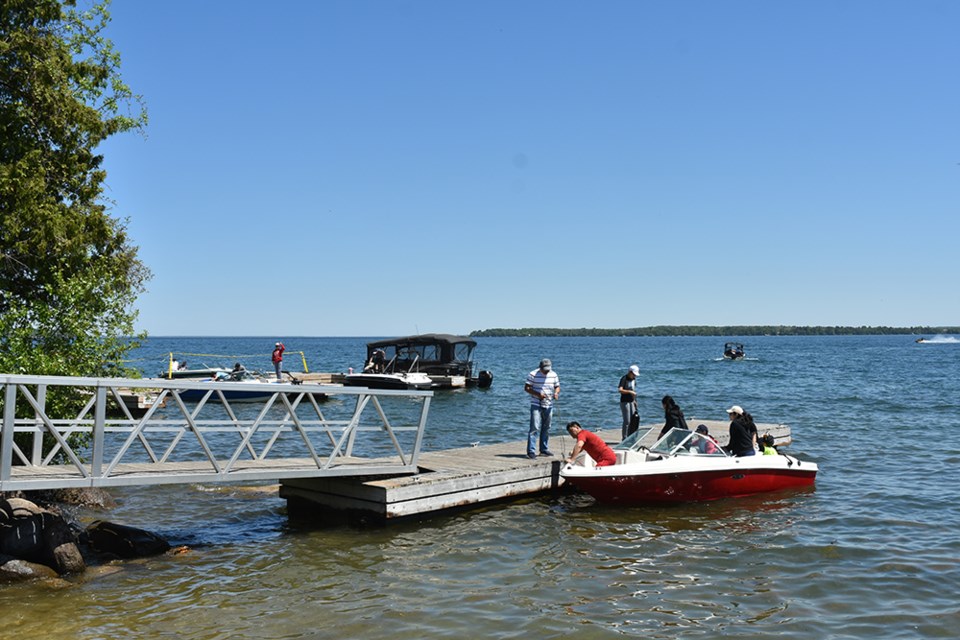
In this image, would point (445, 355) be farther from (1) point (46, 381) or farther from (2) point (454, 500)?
(1) point (46, 381)

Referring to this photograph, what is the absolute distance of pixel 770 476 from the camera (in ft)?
49.9

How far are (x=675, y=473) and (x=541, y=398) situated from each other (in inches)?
108

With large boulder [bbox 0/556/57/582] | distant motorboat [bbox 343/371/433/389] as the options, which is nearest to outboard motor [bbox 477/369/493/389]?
distant motorboat [bbox 343/371/433/389]

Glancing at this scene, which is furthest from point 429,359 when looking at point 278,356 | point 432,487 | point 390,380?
point 432,487

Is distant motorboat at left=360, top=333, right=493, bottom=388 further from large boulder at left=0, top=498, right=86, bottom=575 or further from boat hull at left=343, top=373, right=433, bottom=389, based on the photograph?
large boulder at left=0, top=498, right=86, bottom=575

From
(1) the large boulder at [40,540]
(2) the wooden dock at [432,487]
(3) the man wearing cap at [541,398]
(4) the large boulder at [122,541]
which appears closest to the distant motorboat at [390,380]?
(2) the wooden dock at [432,487]

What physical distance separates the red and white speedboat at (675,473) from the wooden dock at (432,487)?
0.97 m

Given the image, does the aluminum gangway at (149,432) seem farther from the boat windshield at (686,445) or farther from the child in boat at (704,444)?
the child in boat at (704,444)

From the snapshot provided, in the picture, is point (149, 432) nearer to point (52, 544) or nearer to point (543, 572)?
point (52, 544)

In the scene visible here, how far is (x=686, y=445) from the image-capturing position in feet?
47.7

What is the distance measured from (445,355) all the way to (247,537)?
33.5 meters

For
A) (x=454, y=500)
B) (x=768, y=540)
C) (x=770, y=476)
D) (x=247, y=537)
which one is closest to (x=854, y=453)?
(x=770, y=476)

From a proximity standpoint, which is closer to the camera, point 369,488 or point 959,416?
point 369,488

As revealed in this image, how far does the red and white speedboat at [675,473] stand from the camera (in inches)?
538
